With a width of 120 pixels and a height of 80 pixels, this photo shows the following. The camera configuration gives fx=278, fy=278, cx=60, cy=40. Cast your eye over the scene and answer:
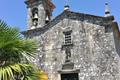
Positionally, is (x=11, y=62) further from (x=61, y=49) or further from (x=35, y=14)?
(x=35, y=14)

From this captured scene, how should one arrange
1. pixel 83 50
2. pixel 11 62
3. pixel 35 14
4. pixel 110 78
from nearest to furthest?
pixel 11 62, pixel 110 78, pixel 83 50, pixel 35 14

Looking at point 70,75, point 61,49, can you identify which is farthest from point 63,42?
point 70,75

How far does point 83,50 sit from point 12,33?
35.6ft

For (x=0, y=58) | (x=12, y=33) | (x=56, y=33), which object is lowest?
(x=0, y=58)

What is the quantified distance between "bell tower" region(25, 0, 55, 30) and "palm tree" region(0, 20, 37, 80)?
12781mm

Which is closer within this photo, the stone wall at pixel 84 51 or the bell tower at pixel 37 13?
the stone wall at pixel 84 51

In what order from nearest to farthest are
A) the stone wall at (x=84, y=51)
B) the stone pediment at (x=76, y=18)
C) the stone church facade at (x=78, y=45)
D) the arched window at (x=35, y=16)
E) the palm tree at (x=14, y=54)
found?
the palm tree at (x=14, y=54) → the stone wall at (x=84, y=51) → the stone church facade at (x=78, y=45) → the stone pediment at (x=76, y=18) → the arched window at (x=35, y=16)

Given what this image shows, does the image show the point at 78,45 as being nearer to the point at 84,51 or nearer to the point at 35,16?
the point at 84,51

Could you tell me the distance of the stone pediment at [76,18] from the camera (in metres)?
20.4

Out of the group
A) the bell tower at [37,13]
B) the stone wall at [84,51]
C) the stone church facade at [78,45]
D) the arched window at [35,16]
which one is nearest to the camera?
the stone wall at [84,51]

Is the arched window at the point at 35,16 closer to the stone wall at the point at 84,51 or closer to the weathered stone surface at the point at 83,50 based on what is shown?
the weathered stone surface at the point at 83,50

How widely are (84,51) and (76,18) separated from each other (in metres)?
2.85

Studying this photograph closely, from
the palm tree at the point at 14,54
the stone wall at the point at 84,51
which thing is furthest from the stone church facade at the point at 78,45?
the palm tree at the point at 14,54

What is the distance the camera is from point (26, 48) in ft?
34.2
